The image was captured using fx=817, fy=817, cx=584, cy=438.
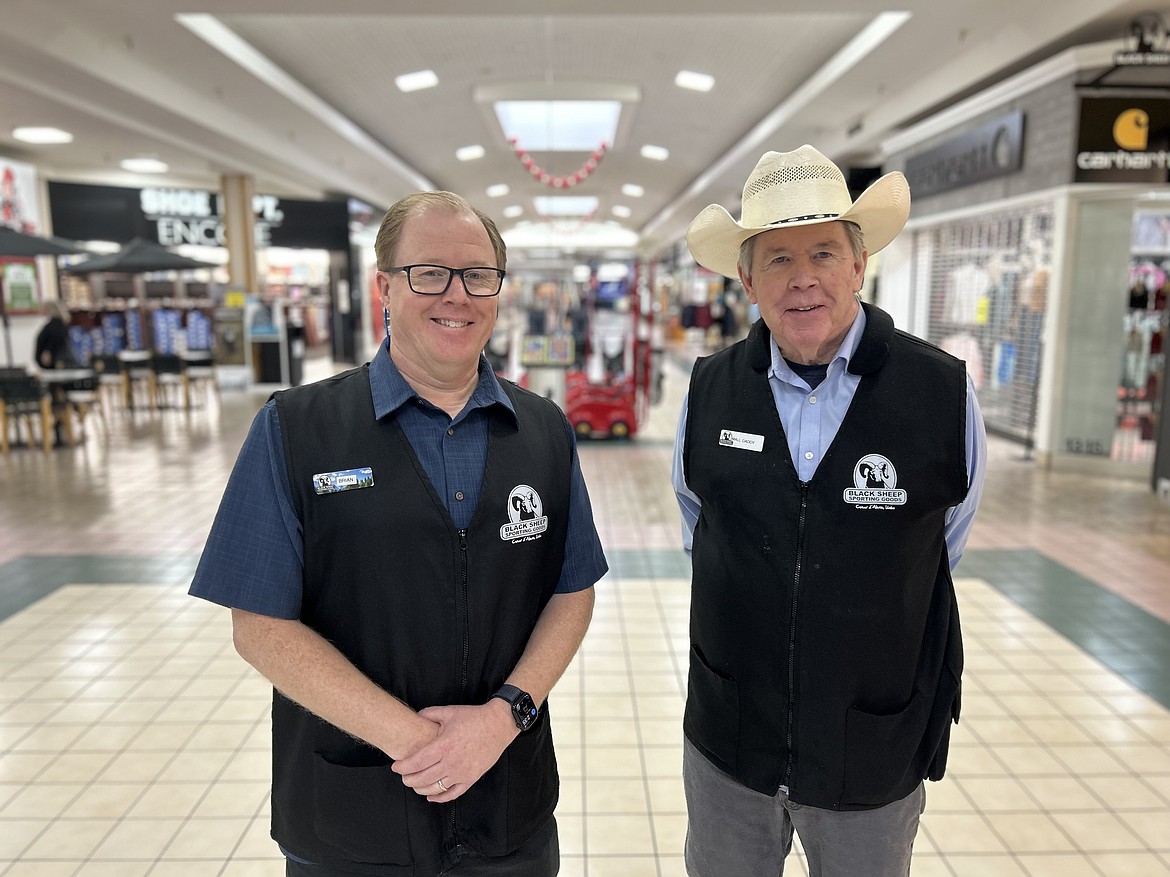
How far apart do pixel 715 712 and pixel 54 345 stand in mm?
10902

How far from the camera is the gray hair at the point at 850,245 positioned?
5.35ft

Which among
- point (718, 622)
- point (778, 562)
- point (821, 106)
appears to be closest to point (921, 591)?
point (778, 562)

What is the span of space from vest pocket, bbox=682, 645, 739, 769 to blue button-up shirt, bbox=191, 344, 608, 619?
641 mm

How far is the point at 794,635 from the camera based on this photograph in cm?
156

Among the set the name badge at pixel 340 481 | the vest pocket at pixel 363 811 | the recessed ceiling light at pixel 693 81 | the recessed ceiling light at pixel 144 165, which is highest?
the recessed ceiling light at pixel 693 81

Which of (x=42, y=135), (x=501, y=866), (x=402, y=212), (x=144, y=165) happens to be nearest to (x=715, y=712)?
(x=501, y=866)

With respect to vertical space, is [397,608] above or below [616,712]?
above

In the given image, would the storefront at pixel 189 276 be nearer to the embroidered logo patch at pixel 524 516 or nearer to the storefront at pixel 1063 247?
the storefront at pixel 1063 247

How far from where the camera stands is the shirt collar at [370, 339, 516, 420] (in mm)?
1434

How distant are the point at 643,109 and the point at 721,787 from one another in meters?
11.7

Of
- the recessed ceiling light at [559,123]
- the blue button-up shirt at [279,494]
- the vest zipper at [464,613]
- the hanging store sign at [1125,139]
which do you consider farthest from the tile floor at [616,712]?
the recessed ceiling light at [559,123]

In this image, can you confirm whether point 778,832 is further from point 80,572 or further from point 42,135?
point 42,135

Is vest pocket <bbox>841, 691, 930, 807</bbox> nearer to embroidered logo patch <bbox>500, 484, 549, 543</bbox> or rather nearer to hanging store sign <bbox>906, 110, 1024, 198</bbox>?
embroidered logo patch <bbox>500, 484, 549, 543</bbox>

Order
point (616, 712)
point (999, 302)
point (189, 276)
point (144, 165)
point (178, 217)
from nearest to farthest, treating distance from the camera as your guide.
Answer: point (616, 712) < point (999, 302) < point (144, 165) < point (178, 217) < point (189, 276)
